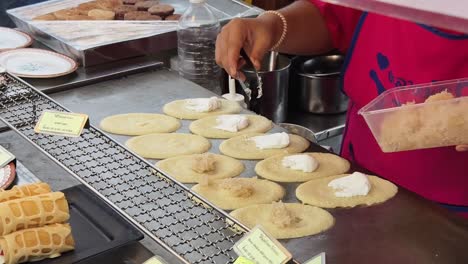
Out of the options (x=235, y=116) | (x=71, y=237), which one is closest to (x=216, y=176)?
(x=235, y=116)

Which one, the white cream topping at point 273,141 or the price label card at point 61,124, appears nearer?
the price label card at point 61,124

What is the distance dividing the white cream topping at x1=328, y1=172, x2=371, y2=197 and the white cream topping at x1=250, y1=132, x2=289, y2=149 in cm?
24

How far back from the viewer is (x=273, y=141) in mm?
1958

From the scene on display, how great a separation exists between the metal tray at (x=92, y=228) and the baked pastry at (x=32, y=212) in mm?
66

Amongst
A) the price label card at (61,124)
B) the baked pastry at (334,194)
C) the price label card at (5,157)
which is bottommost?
the baked pastry at (334,194)

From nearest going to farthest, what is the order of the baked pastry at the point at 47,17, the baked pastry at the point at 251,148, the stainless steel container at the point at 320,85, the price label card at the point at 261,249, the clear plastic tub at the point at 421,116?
the price label card at the point at 261,249 → the clear plastic tub at the point at 421,116 → the baked pastry at the point at 251,148 → the baked pastry at the point at 47,17 → the stainless steel container at the point at 320,85

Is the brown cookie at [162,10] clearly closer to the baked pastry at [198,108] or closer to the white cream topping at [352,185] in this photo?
the baked pastry at [198,108]

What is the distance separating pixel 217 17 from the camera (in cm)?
298

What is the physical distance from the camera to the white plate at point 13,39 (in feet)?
8.64

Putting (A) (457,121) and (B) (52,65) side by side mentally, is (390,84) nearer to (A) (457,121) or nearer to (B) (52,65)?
(A) (457,121)

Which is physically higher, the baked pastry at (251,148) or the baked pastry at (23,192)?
the baked pastry at (23,192)

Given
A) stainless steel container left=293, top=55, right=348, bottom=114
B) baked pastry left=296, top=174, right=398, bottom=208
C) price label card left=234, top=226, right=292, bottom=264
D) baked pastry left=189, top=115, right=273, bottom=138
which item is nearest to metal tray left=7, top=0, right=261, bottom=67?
stainless steel container left=293, top=55, right=348, bottom=114

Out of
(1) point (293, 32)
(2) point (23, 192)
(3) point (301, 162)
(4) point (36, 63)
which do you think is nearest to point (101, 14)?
(4) point (36, 63)

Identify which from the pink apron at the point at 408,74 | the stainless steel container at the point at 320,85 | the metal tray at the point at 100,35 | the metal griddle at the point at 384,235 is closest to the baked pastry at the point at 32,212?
the metal griddle at the point at 384,235
